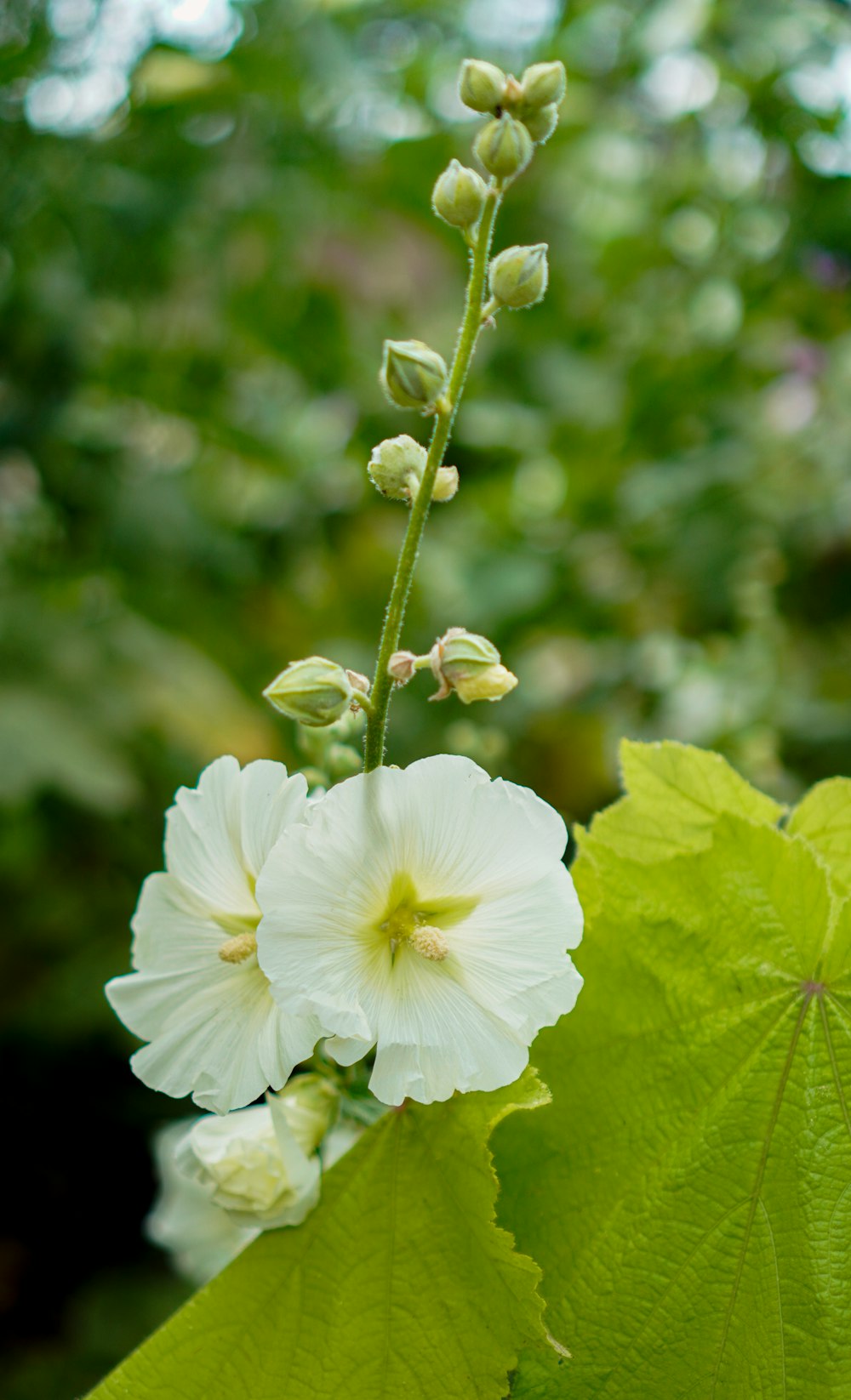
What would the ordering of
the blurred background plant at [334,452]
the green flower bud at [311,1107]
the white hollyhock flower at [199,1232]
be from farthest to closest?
the blurred background plant at [334,452], the white hollyhock flower at [199,1232], the green flower bud at [311,1107]

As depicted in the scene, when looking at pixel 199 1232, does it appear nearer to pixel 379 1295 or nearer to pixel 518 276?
pixel 379 1295

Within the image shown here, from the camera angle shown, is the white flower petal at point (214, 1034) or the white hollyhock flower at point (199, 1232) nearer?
the white flower petal at point (214, 1034)

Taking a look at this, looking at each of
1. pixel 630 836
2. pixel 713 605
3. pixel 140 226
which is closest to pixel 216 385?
pixel 140 226

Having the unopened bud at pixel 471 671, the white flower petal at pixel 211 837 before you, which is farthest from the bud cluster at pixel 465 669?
the white flower petal at pixel 211 837

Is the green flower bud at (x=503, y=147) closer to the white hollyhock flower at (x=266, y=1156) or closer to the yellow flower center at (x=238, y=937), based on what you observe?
the yellow flower center at (x=238, y=937)

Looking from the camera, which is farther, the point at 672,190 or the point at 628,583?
the point at 672,190

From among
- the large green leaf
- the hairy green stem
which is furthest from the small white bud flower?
the large green leaf

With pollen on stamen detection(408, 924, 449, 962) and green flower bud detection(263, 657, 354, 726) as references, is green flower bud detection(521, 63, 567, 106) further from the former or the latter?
pollen on stamen detection(408, 924, 449, 962)

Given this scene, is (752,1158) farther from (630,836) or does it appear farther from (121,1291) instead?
(121,1291)
